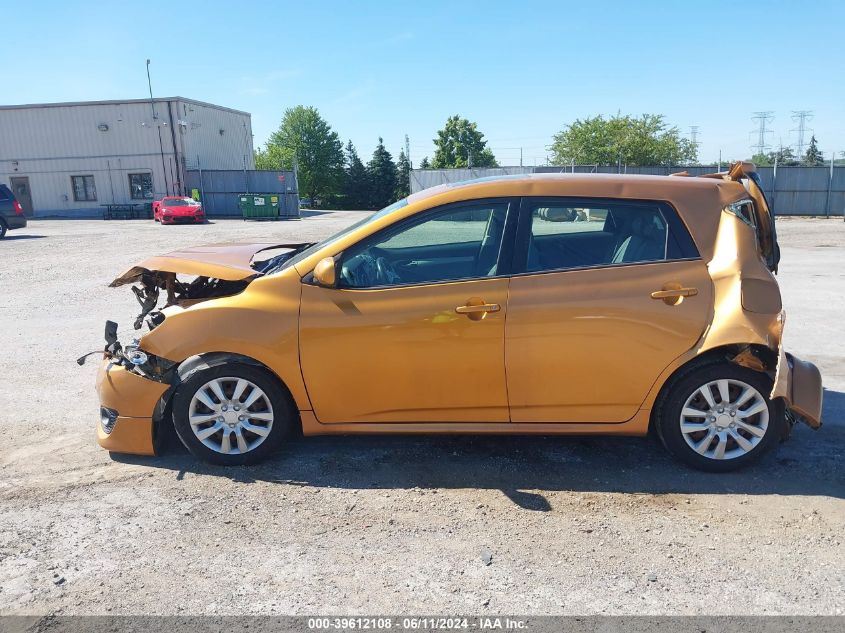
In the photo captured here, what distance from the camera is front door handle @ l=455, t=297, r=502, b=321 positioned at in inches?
146

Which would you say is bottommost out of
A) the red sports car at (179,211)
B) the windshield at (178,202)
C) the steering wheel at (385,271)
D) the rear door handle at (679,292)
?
the rear door handle at (679,292)

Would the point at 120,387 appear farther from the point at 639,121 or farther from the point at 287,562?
the point at 639,121

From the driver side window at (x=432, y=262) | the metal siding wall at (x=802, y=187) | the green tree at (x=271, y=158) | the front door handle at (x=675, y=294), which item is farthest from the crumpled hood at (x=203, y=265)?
the green tree at (x=271, y=158)

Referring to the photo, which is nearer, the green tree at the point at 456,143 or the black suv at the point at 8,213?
the black suv at the point at 8,213

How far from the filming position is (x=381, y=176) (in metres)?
61.8

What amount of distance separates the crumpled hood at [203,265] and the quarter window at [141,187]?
123ft

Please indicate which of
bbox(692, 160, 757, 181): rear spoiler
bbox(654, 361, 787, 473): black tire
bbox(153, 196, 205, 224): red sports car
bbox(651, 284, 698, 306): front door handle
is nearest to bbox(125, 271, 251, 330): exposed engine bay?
bbox(651, 284, 698, 306): front door handle

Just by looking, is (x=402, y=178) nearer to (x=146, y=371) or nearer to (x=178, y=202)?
(x=178, y=202)

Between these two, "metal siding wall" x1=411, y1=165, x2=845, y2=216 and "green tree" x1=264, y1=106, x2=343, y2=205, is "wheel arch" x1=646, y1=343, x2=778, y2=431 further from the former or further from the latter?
"green tree" x1=264, y1=106, x2=343, y2=205

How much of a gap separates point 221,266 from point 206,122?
40320 mm

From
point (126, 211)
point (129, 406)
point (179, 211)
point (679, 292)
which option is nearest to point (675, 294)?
point (679, 292)

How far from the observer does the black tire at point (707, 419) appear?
3770 mm

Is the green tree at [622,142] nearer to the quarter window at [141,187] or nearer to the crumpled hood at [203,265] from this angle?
the quarter window at [141,187]

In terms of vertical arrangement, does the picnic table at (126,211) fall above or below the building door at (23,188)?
below
